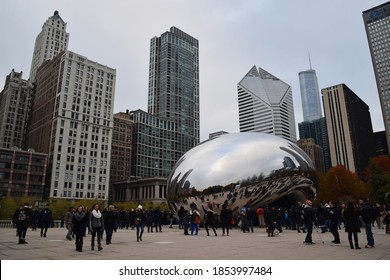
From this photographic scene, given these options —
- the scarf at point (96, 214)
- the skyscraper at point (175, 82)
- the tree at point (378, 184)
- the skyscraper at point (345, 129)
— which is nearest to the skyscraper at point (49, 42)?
the skyscraper at point (175, 82)

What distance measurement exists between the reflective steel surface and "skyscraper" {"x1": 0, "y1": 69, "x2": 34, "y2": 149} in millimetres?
117034

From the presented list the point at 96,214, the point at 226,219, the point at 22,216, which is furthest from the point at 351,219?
the point at 22,216

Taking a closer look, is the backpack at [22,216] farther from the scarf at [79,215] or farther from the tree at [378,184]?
the tree at [378,184]

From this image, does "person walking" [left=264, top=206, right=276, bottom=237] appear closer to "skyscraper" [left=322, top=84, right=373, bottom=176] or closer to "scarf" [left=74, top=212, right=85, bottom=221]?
"scarf" [left=74, top=212, right=85, bottom=221]

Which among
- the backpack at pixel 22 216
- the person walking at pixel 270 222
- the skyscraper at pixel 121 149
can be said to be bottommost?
the person walking at pixel 270 222

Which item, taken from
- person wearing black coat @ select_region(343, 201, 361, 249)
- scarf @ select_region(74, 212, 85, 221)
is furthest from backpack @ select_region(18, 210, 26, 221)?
person wearing black coat @ select_region(343, 201, 361, 249)

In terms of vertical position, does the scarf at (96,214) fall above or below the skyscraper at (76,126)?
below

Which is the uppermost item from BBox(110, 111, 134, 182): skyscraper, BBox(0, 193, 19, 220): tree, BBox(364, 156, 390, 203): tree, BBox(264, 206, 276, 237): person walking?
BBox(110, 111, 134, 182): skyscraper

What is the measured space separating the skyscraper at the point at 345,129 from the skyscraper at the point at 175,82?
71139 millimetres

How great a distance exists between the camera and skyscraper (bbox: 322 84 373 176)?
134000mm

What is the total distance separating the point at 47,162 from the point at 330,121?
11441 cm

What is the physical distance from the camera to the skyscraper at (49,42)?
140 metres

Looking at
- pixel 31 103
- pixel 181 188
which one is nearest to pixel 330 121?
pixel 31 103
